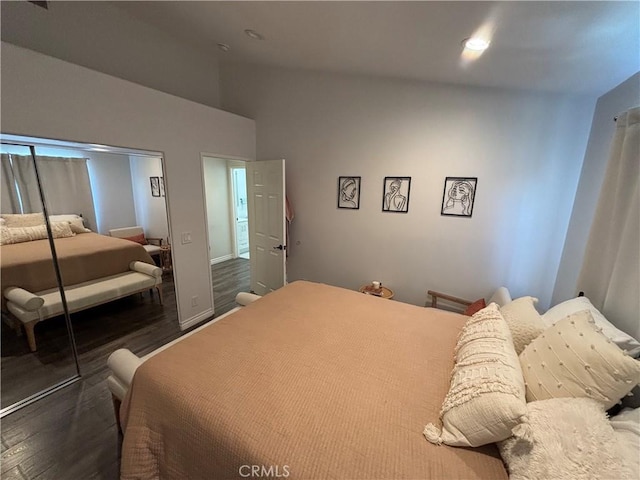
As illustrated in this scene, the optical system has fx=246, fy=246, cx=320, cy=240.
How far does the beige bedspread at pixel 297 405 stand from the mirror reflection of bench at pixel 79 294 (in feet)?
5.03

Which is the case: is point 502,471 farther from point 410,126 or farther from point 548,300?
point 410,126

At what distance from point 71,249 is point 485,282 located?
4019mm

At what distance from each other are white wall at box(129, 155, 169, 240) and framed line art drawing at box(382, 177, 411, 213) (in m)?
2.46

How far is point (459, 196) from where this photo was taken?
258 centimetres

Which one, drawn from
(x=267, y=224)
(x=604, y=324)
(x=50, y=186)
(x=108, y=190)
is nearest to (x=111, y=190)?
(x=108, y=190)

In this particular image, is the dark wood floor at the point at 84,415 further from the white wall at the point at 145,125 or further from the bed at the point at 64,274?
the white wall at the point at 145,125

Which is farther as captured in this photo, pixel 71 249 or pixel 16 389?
pixel 71 249

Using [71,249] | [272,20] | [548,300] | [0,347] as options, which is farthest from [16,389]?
[548,300]

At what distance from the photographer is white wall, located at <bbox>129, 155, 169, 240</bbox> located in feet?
8.19

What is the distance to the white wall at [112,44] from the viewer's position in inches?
77.4

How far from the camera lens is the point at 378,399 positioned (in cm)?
112

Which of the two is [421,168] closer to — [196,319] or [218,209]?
[196,319]

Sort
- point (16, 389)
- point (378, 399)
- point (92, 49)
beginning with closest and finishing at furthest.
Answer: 1. point (378, 399)
2. point (16, 389)
3. point (92, 49)

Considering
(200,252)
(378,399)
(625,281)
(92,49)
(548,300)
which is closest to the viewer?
(378,399)
